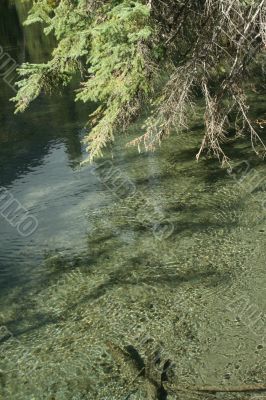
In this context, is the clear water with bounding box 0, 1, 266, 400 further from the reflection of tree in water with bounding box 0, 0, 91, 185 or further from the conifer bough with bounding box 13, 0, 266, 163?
the conifer bough with bounding box 13, 0, 266, 163

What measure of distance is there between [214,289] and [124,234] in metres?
2.24

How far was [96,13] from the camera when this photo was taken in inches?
321

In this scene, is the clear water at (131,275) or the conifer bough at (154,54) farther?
the conifer bough at (154,54)

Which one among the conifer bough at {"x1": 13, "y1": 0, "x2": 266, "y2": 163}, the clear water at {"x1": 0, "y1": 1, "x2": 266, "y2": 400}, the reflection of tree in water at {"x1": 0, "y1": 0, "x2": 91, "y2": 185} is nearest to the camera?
the clear water at {"x1": 0, "y1": 1, "x2": 266, "y2": 400}

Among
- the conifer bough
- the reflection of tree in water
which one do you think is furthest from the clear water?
the conifer bough

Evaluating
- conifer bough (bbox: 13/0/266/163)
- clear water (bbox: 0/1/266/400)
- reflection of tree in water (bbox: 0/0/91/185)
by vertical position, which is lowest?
clear water (bbox: 0/1/266/400)

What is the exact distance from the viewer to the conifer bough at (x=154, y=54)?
7688mm

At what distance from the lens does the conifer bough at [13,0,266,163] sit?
7688 millimetres

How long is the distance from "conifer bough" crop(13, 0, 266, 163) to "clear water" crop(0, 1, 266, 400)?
4.20ft

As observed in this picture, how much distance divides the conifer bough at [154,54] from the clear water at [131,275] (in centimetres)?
128

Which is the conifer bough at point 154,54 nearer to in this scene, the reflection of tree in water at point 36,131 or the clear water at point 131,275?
the clear water at point 131,275

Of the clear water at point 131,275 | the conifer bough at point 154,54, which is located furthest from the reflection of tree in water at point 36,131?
the conifer bough at point 154,54

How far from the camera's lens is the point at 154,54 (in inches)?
319

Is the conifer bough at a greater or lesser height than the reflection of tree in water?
greater
